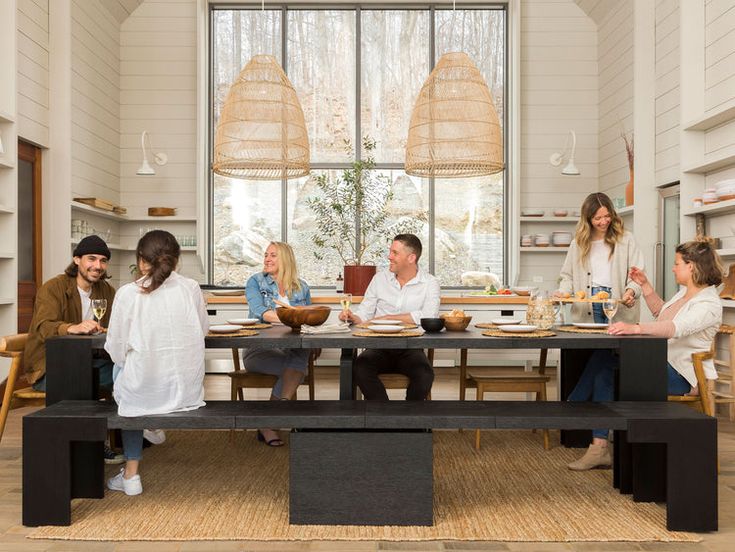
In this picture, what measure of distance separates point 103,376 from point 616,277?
2659mm

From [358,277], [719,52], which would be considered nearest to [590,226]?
[719,52]

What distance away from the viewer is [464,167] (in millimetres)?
4371

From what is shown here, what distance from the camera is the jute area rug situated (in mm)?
2475

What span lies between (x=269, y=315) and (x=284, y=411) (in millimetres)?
1266

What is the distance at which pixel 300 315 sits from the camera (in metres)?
3.08

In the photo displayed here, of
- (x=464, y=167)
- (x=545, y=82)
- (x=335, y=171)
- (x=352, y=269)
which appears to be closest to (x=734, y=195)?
(x=464, y=167)

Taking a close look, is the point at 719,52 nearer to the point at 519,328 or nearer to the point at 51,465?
the point at 519,328

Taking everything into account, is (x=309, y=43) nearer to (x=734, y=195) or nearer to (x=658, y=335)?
(x=734, y=195)

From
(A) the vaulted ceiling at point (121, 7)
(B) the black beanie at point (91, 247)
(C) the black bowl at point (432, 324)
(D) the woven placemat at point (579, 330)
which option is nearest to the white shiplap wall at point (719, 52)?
(D) the woven placemat at point (579, 330)

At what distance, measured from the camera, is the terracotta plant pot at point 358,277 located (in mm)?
5914

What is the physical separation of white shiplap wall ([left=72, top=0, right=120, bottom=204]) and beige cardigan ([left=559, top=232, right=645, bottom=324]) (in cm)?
440

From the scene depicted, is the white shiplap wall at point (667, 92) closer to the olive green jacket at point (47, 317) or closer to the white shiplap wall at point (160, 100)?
the olive green jacket at point (47, 317)

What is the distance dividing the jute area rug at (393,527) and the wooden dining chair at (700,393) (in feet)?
1.62

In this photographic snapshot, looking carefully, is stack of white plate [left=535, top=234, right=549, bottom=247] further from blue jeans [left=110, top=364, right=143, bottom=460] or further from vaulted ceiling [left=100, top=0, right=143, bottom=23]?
blue jeans [left=110, top=364, right=143, bottom=460]
